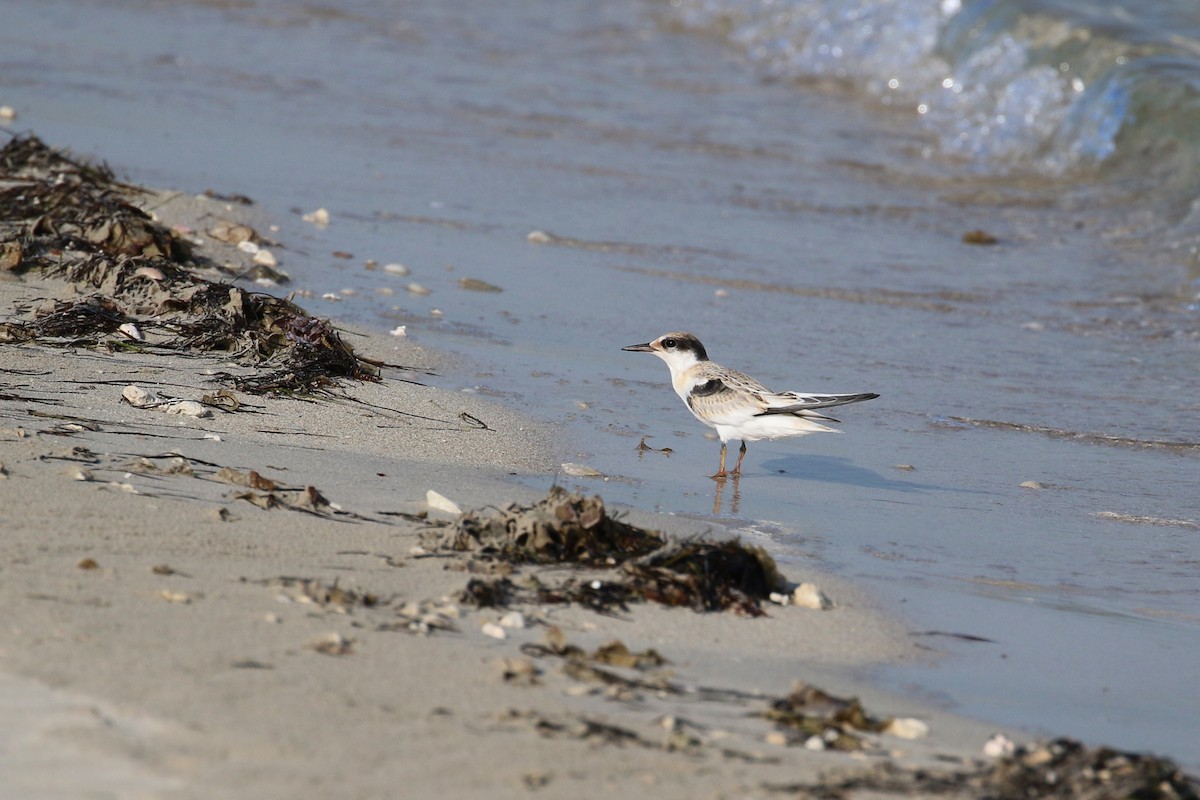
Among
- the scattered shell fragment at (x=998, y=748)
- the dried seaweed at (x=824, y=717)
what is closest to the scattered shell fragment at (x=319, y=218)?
the dried seaweed at (x=824, y=717)

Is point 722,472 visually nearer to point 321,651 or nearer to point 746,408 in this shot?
point 746,408

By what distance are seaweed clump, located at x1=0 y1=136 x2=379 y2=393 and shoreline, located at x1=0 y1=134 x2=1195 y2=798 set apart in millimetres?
753

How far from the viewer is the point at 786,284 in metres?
8.66

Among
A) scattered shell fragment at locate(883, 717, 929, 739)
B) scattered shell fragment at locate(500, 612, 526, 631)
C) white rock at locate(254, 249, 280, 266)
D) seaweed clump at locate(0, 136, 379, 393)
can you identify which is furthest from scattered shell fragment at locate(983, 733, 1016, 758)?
white rock at locate(254, 249, 280, 266)

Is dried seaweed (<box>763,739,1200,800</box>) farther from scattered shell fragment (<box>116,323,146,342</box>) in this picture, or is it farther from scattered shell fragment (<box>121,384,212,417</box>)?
scattered shell fragment (<box>116,323,146,342</box>)

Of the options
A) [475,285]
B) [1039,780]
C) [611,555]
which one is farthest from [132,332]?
[1039,780]

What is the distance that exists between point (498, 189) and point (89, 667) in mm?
7597

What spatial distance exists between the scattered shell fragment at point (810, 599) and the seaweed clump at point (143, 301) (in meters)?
2.33

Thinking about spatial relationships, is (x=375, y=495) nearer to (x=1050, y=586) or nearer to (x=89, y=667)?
(x=89, y=667)

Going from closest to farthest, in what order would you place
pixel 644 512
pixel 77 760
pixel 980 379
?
1. pixel 77 760
2. pixel 644 512
3. pixel 980 379

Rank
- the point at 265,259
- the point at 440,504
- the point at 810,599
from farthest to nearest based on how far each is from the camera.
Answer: the point at 265,259 → the point at 440,504 → the point at 810,599

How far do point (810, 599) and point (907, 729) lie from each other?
2.80 feet

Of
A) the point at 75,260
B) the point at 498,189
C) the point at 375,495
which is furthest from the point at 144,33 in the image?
the point at 375,495

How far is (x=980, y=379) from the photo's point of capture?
7.23 meters
